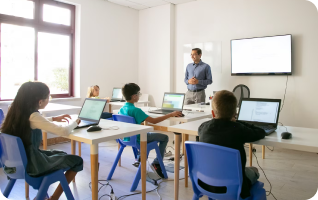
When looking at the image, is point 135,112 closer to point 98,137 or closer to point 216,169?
point 98,137

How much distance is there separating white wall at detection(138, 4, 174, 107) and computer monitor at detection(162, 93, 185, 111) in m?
2.48

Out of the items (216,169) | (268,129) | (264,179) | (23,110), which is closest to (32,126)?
(23,110)

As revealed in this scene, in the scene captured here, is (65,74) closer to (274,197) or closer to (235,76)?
(235,76)

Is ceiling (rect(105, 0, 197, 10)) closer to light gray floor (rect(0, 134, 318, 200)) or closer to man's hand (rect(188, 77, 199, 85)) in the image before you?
man's hand (rect(188, 77, 199, 85))

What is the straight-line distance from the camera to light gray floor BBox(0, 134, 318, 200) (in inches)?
99.0

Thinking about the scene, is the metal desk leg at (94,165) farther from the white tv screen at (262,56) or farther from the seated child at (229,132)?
the white tv screen at (262,56)

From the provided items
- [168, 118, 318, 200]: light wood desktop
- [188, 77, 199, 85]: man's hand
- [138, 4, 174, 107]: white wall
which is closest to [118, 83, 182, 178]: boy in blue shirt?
[168, 118, 318, 200]: light wood desktop

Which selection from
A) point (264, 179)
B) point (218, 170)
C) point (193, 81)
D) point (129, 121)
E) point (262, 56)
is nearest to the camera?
point (218, 170)

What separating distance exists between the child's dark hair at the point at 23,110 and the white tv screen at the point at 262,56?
3.83 m

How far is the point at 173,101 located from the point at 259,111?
1.33 meters

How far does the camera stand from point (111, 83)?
588 centimetres

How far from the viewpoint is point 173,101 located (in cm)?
337

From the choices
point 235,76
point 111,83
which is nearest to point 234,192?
point 235,76

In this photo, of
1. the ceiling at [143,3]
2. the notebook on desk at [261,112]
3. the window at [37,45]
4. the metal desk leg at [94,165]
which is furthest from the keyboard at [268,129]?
the ceiling at [143,3]
